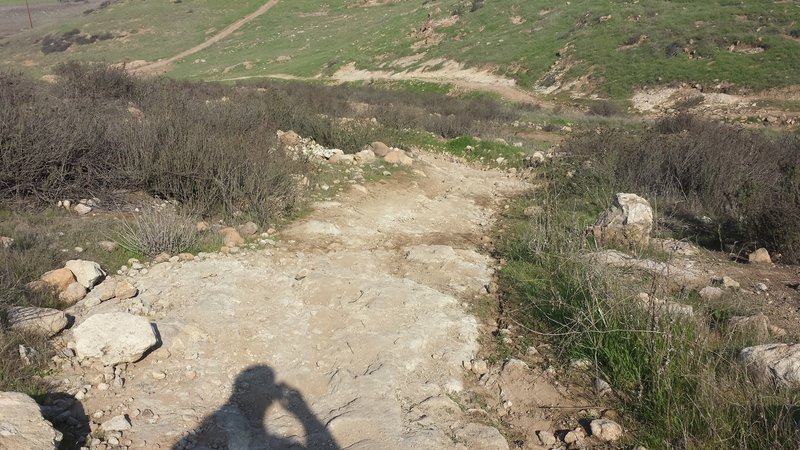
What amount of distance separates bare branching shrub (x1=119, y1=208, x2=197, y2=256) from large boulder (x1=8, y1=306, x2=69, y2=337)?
4.55 ft

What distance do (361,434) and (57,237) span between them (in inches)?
151

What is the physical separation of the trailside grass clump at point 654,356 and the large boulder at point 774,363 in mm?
67

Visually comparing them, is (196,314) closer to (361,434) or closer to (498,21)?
(361,434)

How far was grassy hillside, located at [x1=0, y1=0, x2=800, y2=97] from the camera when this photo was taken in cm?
2541

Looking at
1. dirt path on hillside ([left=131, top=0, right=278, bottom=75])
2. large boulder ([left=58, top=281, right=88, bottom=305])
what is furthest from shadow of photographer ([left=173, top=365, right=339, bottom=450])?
dirt path on hillside ([left=131, top=0, right=278, bottom=75])

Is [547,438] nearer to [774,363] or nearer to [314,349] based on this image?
[774,363]

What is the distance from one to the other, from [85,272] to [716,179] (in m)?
8.49

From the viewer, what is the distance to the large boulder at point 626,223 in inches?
235

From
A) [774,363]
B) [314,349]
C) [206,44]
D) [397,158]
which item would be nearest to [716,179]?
[397,158]

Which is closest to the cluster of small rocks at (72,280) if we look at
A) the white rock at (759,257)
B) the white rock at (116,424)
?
the white rock at (116,424)

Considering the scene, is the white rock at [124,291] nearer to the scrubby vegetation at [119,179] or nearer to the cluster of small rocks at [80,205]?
the scrubby vegetation at [119,179]

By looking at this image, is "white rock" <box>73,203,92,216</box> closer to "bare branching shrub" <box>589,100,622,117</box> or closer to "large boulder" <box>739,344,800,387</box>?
"large boulder" <box>739,344,800,387</box>

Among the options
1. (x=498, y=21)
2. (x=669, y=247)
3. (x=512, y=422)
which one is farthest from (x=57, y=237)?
(x=498, y=21)

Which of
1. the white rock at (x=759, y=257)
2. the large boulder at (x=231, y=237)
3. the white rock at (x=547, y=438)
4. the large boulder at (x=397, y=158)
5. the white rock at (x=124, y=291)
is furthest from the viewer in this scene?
the large boulder at (x=397, y=158)
